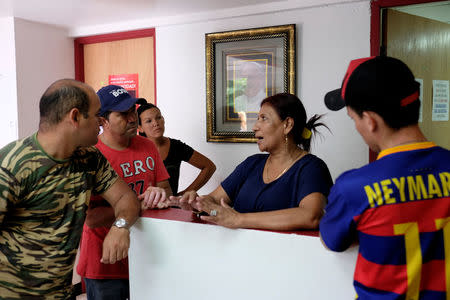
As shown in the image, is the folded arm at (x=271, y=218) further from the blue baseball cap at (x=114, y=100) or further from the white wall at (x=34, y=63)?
the white wall at (x=34, y=63)

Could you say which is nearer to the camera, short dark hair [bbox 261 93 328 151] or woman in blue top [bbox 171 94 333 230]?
woman in blue top [bbox 171 94 333 230]

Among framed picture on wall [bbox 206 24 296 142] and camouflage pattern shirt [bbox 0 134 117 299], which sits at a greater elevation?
framed picture on wall [bbox 206 24 296 142]

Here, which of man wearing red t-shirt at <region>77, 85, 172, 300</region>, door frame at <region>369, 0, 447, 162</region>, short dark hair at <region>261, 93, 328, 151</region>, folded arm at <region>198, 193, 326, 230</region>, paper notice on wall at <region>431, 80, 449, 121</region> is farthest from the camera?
paper notice on wall at <region>431, 80, 449, 121</region>

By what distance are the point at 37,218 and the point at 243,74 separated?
215 centimetres

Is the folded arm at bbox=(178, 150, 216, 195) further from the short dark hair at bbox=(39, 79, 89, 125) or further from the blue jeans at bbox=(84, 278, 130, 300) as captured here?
the short dark hair at bbox=(39, 79, 89, 125)

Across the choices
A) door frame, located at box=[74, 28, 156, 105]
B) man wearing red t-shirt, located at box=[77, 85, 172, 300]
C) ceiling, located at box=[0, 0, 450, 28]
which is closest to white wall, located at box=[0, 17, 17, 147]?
ceiling, located at box=[0, 0, 450, 28]

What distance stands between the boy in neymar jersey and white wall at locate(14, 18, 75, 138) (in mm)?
3195

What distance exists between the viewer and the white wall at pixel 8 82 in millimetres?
3379

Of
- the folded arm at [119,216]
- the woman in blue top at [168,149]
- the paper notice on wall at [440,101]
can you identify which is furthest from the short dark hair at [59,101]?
the paper notice on wall at [440,101]

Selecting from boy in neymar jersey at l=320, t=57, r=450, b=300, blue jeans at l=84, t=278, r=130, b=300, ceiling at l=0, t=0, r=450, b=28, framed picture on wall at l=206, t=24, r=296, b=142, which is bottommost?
blue jeans at l=84, t=278, r=130, b=300

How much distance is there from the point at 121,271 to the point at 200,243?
1.42 feet

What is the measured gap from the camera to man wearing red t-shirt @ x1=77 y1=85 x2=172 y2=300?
1.52 m

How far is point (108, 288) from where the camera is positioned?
1.60 metres

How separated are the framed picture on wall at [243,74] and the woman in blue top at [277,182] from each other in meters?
1.23
